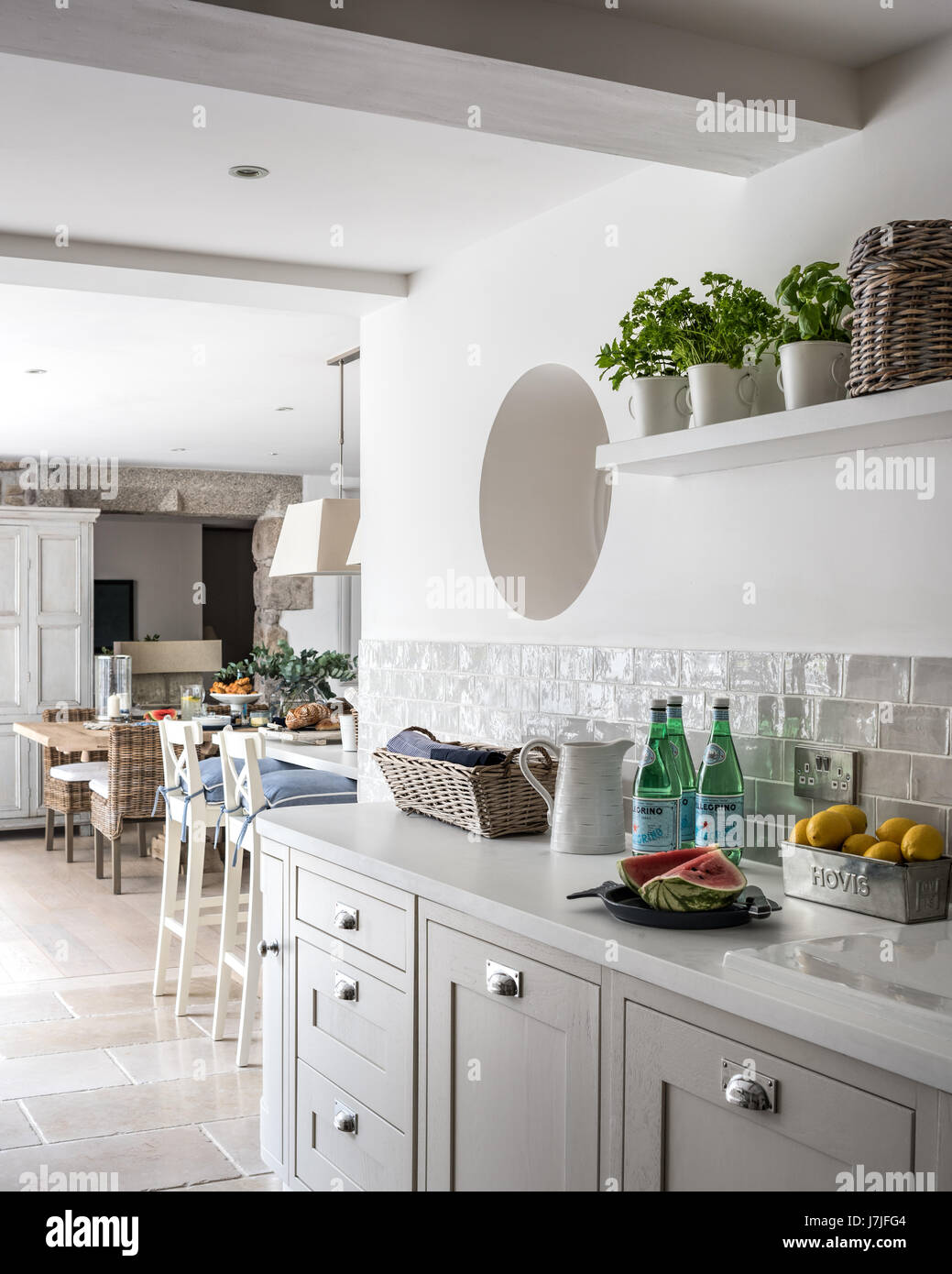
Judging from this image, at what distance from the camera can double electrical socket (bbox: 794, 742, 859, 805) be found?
7.16ft

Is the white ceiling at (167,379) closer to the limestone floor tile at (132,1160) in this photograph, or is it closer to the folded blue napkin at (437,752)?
the folded blue napkin at (437,752)

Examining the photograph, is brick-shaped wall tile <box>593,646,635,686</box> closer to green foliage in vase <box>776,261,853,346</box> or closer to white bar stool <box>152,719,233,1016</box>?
green foliage in vase <box>776,261,853,346</box>

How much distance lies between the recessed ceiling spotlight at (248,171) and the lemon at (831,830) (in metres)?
1.87

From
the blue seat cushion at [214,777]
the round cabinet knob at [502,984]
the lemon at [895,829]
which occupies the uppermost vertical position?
the lemon at [895,829]

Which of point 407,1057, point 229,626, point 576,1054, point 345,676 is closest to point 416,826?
point 407,1057

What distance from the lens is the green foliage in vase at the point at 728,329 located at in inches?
89.4

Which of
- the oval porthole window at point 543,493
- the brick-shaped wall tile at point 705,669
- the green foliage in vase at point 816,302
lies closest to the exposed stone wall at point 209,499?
the oval porthole window at point 543,493

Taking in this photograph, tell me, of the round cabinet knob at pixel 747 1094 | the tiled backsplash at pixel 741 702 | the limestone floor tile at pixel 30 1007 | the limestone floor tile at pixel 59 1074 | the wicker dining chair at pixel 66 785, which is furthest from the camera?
the wicker dining chair at pixel 66 785

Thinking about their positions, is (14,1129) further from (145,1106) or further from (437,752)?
(437,752)

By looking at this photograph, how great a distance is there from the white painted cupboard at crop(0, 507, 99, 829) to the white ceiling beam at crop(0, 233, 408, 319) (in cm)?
510

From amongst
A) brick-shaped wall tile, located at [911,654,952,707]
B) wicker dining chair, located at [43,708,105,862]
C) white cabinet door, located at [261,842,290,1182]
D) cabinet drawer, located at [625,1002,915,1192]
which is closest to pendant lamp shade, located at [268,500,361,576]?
white cabinet door, located at [261,842,290,1182]

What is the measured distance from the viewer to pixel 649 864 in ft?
6.61
